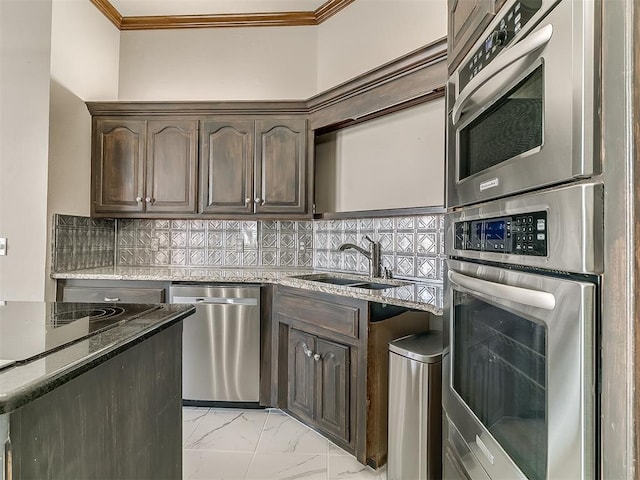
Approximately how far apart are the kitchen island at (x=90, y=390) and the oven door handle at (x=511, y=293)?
0.82m

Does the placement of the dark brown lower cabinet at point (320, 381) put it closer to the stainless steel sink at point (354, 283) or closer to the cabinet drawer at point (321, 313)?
the cabinet drawer at point (321, 313)

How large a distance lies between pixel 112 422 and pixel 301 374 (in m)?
1.47

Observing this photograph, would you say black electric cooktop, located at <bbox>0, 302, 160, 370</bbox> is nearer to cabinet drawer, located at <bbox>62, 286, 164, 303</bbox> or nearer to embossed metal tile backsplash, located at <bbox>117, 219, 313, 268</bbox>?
cabinet drawer, located at <bbox>62, 286, 164, 303</bbox>

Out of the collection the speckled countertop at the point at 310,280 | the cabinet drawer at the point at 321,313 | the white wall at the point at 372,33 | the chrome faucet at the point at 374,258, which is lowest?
the cabinet drawer at the point at 321,313

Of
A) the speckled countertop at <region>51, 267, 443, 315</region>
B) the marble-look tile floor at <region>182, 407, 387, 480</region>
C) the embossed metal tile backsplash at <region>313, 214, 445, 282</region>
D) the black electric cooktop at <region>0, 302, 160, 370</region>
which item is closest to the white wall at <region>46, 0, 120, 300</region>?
the speckled countertop at <region>51, 267, 443, 315</region>

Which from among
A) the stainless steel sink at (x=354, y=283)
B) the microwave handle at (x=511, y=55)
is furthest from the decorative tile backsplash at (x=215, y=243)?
the microwave handle at (x=511, y=55)

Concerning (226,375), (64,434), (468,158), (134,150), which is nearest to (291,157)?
(134,150)

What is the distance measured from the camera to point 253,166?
8.84ft

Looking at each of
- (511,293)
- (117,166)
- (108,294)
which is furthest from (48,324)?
(117,166)

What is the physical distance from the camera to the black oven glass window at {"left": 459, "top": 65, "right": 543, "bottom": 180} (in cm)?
65

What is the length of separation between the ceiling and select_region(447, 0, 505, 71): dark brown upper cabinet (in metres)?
1.99

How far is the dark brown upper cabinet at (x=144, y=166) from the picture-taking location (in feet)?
9.00

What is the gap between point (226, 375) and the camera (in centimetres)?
241

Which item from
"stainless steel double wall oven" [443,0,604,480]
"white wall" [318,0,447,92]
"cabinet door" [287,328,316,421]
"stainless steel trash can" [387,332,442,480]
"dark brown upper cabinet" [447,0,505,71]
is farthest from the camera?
"white wall" [318,0,447,92]
